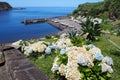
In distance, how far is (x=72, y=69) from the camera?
A: 9.28m

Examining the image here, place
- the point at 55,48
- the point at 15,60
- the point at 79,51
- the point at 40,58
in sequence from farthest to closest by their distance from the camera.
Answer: the point at 55,48
the point at 40,58
the point at 15,60
the point at 79,51

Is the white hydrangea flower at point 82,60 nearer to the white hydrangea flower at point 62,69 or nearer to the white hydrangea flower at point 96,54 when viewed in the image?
the white hydrangea flower at point 96,54

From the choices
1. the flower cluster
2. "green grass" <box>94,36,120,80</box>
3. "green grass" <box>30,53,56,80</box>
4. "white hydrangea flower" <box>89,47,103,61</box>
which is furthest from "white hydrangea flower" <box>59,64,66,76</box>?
"green grass" <box>94,36,120,80</box>

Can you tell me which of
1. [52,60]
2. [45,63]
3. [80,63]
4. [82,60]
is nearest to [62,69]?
[80,63]

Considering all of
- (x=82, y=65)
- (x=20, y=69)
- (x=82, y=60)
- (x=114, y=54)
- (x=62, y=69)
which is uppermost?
(x=82, y=60)

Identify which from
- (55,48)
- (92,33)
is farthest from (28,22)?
(55,48)

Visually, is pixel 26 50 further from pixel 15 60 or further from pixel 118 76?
pixel 118 76

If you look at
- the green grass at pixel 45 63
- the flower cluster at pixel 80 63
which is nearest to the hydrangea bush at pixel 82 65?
the flower cluster at pixel 80 63

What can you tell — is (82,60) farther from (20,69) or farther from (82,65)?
(20,69)

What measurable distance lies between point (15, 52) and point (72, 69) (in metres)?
4.78

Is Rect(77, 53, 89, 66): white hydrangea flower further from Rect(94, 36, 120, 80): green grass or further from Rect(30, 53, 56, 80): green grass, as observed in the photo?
Rect(30, 53, 56, 80): green grass

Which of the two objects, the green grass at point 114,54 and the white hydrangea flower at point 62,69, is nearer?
the white hydrangea flower at point 62,69

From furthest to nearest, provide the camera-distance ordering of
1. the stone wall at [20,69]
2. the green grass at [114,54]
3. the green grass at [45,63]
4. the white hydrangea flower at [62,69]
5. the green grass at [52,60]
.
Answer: the green grass at [45,63] → the green grass at [52,60] → the green grass at [114,54] → the white hydrangea flower at [62,69] → the stone wall at [20,69]

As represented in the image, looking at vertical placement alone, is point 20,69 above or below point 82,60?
below
